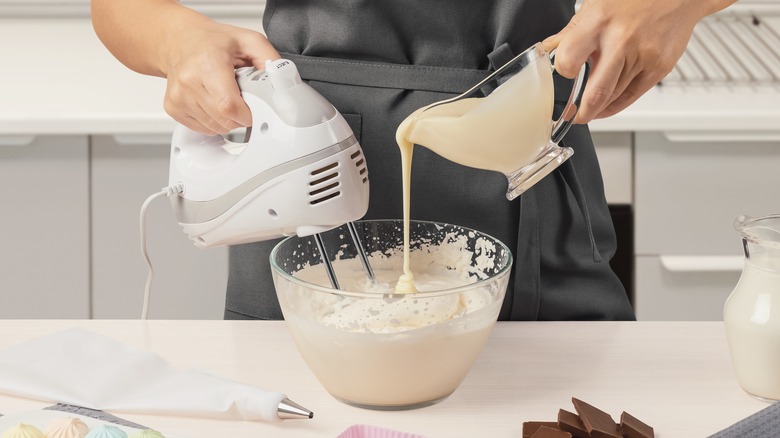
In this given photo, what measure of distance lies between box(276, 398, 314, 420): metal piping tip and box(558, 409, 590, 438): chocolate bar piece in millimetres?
205

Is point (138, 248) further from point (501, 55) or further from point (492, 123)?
point (492, 123)

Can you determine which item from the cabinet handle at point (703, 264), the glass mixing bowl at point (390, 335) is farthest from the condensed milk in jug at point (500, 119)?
the cabinet handle at point (703, 264)

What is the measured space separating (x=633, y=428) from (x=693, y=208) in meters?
1.03

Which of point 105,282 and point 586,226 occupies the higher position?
point 586,226

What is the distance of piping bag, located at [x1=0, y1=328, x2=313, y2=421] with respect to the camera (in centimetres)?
83

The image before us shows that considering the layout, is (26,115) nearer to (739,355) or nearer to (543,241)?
(543,241)

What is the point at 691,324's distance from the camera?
104 cm

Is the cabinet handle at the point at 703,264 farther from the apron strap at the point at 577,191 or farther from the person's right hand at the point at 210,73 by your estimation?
the person's right hand at the point at 210,73

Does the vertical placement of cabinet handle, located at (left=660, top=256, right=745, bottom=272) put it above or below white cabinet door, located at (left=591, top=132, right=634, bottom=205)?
below

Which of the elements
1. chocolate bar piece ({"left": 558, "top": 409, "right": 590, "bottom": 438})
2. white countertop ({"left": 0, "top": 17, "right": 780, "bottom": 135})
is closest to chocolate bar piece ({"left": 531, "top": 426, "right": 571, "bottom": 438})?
chocolate bar piece ({"left": 558, "top": 409, "right": 590, "bottom": 438})

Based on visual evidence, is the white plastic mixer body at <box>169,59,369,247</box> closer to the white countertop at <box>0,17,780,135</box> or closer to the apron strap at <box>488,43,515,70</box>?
the apron strap at <box>488,43,515,70</box>

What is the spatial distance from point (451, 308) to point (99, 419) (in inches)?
11.9

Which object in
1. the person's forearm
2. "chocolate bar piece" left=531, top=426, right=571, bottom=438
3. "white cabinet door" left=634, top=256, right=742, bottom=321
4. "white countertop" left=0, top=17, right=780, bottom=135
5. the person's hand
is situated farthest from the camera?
"white cabinet door" left=634, top=256, right=742, bottom=321

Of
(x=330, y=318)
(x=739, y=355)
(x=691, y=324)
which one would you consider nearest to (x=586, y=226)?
(x=691, y=324)
